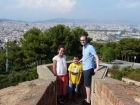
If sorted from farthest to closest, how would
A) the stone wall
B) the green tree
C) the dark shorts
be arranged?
1. the green tree
2. the dark shorts
3. the stone wall

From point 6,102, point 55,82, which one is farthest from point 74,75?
point 6,102

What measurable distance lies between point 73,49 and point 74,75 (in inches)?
1026

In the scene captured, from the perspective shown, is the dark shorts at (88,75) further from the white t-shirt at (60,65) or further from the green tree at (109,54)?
the green tree at (109,54)

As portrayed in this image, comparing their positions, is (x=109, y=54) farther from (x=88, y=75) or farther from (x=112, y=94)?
(x=112, y=94)

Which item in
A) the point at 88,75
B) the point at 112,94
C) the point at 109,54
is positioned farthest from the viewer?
the point at 109,54

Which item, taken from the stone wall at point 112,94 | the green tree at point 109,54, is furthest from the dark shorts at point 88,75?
the green tree at point 109,54

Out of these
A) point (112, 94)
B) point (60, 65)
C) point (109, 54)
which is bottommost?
point (109, 54)

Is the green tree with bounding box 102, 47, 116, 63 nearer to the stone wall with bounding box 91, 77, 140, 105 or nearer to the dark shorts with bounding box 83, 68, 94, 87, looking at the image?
the dark shorts with bounding box 83, 68, 94, 87

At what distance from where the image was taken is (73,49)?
31.4 m

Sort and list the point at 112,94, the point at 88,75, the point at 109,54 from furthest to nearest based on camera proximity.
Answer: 1. the point at 109,54
2. the point at 88,75
3. the point at 112,94

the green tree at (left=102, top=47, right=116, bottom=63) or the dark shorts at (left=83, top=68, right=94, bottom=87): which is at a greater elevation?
the dark shorts at (left=83, top=68, right=94, bottom=87)

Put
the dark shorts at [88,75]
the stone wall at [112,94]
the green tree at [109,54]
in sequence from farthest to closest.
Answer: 1. the green tree at [109,54]
2. the dark shorts at [88,75]
3. the stone wall at [112,94]

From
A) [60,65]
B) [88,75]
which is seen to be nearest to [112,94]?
[88,75]

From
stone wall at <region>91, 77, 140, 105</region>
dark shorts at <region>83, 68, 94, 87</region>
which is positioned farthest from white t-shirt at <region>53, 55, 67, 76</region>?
stone wall at <region>91, 77, 140, 105</region>
